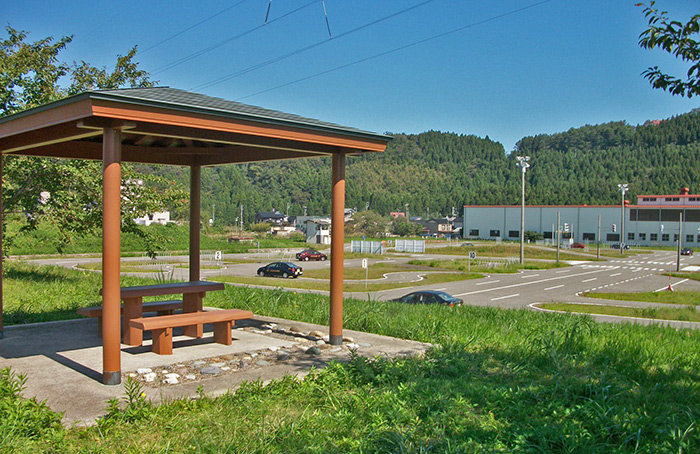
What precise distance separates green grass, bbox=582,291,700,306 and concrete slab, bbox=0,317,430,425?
2449 cm

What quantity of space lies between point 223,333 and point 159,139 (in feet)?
13.3

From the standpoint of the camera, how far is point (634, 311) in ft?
82.0

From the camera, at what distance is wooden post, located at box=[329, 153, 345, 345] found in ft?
31.9

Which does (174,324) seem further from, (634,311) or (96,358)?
(634,311)

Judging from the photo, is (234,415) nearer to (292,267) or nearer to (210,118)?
(210,118)

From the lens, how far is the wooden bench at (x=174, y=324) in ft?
28.3

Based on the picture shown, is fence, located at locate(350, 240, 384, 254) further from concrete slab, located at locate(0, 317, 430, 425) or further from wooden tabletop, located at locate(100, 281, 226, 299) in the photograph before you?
wooden tabletop, located at locate(100, 281, 226, 299)

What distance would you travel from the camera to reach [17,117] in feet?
27.2

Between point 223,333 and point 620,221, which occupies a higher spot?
point 620,221

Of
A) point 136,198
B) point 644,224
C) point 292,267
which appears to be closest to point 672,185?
point 644,224

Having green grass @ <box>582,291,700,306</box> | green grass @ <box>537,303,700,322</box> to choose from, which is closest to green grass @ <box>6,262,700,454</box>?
green grass @ <box>537,303,700,322</box>

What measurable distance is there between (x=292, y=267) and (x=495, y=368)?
107ft

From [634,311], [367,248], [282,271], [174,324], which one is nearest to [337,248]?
[174,324]

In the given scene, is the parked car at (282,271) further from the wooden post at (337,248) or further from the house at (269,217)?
the house at (269,217)
